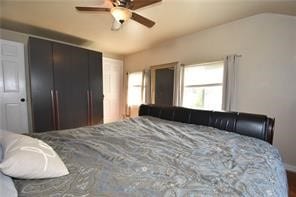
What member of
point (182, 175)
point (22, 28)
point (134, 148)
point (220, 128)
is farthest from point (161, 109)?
point (22, 28)

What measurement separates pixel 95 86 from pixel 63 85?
0.82 meters

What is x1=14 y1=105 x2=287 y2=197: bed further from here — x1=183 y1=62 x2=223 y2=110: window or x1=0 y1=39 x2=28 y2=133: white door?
x1=0 y1=39 x2=28 y2=133: white door

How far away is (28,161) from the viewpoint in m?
0.83

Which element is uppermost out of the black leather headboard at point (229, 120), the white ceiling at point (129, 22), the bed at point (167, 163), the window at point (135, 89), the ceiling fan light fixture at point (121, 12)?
the white ceiling at point (129, 22)

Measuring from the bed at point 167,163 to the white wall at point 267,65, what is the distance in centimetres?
117

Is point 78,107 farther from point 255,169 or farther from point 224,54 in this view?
point 255,169

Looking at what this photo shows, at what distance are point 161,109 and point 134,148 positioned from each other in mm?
1609

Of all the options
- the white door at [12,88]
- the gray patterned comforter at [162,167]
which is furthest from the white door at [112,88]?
the gray patterned comforter at [162,167]

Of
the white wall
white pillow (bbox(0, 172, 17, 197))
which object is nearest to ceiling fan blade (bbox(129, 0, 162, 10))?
white pillow (bbox(0, 172, 17, 197))

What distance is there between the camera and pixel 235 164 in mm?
1097

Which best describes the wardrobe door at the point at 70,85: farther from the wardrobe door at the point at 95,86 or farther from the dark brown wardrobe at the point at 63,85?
the wardrobe door at the point at 95,86

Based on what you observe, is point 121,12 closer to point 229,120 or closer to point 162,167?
point 162,167

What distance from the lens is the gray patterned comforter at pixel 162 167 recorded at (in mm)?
798

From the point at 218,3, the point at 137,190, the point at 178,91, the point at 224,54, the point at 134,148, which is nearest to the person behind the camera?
the point at 137,190
